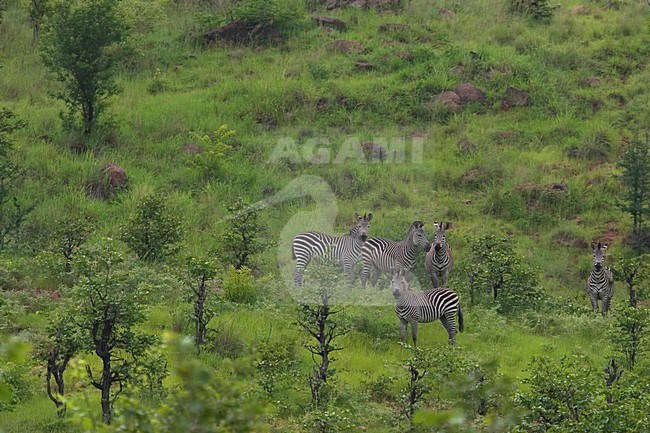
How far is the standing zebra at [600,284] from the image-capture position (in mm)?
16469

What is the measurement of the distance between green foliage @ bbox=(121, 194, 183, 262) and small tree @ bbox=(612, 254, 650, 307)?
743 centimetres

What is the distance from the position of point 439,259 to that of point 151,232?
4779mm

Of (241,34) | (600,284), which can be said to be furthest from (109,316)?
(241,34)

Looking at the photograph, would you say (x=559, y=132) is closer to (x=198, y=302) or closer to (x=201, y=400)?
(x=198, y=302)

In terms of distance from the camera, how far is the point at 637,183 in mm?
19359

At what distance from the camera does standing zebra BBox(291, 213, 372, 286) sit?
16.8m

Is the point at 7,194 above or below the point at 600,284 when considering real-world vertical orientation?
above

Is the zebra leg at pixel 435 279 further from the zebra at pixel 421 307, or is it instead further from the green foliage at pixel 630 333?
the green foliage at pixel 630 333

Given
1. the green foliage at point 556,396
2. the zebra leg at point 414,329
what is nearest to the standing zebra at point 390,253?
the zebra leg at point 414,329

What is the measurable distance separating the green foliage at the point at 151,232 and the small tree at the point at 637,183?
28.9 ft

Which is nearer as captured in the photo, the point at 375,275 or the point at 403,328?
the point at 403,328

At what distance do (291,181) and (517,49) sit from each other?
28.5 ft

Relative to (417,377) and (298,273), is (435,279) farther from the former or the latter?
(417,377)

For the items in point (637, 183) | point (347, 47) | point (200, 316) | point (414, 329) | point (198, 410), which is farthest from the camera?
point (347, 47)
